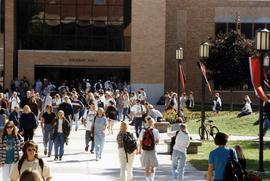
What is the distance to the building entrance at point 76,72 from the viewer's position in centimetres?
5741

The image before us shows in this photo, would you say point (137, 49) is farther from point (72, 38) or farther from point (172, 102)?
point (172, 102)

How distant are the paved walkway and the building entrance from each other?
107 ft

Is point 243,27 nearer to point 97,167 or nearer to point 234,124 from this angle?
point 234,124

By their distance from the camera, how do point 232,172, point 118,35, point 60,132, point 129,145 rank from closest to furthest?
1. point 232,172
2. point 129,145
3. point 60,132
4. point 118,35

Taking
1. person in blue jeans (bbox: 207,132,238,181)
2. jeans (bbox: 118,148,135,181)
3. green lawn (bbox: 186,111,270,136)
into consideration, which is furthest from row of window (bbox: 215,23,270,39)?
person in blue jeans (bbox: 207,132,238,181)

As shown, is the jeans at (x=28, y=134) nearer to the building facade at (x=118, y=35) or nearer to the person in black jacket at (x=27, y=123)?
the person in black jacket at (x=27, y=123)

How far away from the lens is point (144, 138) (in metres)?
15.9

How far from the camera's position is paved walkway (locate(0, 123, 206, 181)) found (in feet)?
57.3

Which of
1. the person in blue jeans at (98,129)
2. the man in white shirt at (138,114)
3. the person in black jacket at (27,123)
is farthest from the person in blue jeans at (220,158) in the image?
the man in white shirt at (138,114)

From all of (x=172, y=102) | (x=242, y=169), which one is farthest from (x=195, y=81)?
(x=242, y=169)

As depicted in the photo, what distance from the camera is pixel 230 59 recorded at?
48.6m

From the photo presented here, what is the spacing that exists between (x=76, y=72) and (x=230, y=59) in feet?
45.9

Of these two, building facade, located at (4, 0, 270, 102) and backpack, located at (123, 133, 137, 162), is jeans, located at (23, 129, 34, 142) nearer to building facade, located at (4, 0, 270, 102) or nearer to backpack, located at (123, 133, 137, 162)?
backpack, located at (123, 133, 137, 162)

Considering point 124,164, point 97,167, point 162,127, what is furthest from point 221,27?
point 124,164
